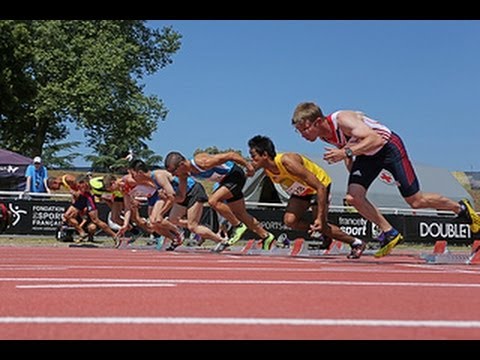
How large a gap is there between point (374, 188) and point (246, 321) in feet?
83.6

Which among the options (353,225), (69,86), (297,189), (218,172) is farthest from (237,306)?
(69,86)

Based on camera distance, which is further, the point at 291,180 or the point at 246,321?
the point at 291,180

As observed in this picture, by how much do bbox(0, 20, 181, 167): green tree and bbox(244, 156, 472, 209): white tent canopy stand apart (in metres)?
16.8

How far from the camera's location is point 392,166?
26.4 ft

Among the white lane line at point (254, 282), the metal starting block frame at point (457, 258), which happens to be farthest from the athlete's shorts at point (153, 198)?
the white lane line at point (254, 282)

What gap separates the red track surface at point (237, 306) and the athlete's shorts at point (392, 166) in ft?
7.52

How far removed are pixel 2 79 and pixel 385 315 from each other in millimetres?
38054

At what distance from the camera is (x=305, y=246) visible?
1029 centimetres

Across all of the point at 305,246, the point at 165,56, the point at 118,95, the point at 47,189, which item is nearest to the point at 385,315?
the point at 305,246

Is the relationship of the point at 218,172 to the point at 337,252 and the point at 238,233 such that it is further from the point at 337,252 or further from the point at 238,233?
the point at 337,252
